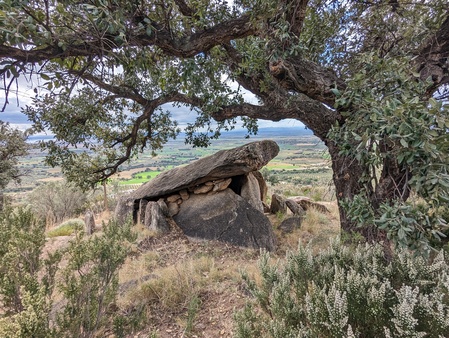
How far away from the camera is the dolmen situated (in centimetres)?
553

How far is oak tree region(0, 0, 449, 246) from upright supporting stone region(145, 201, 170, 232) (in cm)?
135

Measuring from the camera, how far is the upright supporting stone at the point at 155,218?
5.91m

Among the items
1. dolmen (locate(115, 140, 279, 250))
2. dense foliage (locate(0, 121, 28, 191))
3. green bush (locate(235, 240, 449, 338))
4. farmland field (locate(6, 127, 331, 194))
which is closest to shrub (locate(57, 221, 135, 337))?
green bush (locate(235, 240, 449, 338))

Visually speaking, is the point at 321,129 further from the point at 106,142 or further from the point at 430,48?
the point at 106,142

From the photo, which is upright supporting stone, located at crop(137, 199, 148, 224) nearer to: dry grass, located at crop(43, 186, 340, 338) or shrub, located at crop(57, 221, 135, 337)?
dry grass, located at crop(43, 186, 340, 338)

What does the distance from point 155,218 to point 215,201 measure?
1.56 metres

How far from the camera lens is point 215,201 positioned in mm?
6027

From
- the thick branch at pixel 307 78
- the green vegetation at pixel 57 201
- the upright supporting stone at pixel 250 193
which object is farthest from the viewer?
the green vegetation at pixel 57 201

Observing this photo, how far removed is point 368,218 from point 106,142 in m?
5.63

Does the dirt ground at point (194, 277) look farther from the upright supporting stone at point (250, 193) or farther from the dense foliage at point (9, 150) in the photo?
the dense foliage at point (9, 150)

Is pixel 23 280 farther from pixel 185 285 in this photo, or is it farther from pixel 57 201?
pixel 57 201

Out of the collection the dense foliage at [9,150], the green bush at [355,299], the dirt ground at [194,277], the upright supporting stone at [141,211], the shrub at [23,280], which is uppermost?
the dense foliage at [9,150]

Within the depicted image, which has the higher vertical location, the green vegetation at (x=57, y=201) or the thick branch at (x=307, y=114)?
the thick branch at (x=307, y=114)

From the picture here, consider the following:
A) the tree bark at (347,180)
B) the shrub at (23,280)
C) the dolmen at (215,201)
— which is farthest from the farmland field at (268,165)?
the shrub at (23,280)
